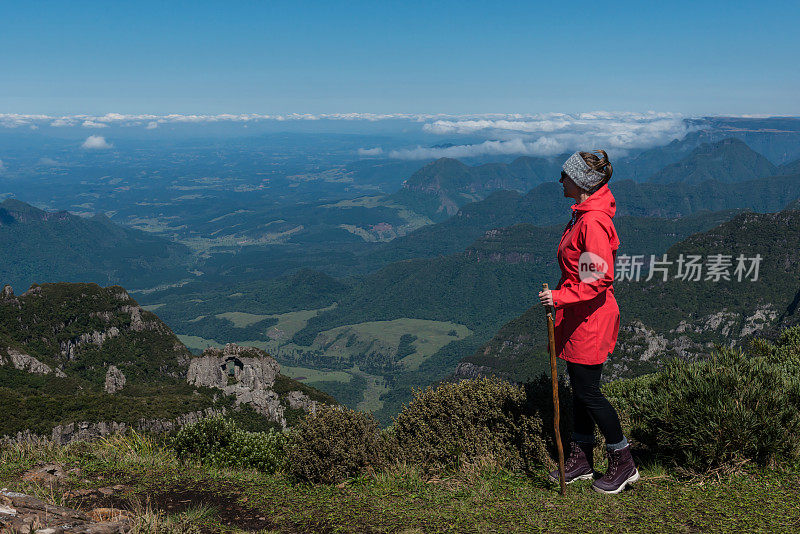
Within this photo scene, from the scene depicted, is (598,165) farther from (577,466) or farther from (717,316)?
(717,316)

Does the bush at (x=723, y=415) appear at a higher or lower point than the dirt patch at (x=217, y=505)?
higher

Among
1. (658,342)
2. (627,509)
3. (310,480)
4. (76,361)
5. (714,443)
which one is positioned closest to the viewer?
(627,509)

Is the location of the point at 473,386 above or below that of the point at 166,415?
above

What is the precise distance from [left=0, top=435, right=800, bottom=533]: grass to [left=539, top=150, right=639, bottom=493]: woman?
2.26 ft

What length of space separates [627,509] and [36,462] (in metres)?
9.15

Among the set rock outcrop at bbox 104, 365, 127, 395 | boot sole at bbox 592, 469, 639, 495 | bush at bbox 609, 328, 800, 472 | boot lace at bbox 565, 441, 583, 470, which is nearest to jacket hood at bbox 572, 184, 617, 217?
bush at bbox 609, 328, 800, 472

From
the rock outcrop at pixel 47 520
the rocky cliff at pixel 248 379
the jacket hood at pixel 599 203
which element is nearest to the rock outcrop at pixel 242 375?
the rocky cliff at pixel 248 379

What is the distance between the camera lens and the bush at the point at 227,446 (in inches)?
376

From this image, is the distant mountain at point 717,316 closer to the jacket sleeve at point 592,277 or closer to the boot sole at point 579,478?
the boot sole at point 579,478

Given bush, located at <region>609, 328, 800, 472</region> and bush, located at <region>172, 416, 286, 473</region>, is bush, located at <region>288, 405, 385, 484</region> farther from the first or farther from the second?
bush, located at <region>609, 328, 800, 472</region>

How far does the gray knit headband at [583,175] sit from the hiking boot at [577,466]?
355cm

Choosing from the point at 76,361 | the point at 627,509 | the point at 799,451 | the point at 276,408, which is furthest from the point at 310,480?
the point at 76,361

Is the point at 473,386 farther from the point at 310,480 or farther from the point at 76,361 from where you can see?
the point at 76,361

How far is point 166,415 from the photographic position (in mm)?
61000
